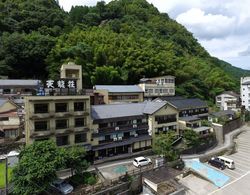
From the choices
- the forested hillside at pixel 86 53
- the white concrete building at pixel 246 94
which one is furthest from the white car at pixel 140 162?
the white concrete building at pixel 246 94

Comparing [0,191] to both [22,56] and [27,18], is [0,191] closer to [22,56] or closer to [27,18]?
[22,56]

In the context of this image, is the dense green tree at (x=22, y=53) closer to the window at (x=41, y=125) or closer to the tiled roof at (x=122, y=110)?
the tiled roof at (x=122, y=110)

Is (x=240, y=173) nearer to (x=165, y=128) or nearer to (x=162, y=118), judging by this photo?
(x=165, y=128)

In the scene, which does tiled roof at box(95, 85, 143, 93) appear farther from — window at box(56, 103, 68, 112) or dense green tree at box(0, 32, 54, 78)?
dense green tree at box(0, 32, 54, 78)

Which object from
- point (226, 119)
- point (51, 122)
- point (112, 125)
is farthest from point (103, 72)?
point (226, 119)

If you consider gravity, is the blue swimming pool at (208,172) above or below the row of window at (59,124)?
below

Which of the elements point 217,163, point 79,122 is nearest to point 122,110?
point 79,122

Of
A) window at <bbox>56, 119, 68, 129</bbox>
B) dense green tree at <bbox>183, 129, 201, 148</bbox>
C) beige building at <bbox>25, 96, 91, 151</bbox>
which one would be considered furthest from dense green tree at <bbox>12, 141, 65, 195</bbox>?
dense green tree at <bbox>183, 129, 201, 148</bbox>
